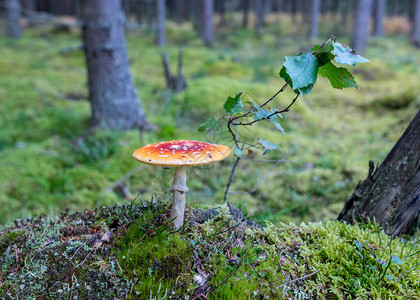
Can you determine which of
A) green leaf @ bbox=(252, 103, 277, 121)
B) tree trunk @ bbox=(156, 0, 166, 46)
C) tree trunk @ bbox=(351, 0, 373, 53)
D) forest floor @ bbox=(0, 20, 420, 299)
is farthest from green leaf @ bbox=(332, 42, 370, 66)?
tree trunk @ bbox=(156, 0, 166, 46)

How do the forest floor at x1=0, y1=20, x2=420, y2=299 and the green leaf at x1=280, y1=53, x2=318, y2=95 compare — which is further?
the forest floor at x1=0, y1=20, x2=420, y2=299

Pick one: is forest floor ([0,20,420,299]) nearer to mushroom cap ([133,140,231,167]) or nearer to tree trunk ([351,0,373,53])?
mushroom cap ([133,140,231,167])

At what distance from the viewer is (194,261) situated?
163 cm

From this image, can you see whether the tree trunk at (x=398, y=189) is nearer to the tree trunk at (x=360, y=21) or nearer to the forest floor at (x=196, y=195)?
the forest floor at (x=196, y=195)

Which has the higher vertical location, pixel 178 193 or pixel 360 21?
pixel 360 21

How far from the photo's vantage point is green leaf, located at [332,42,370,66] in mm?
1422

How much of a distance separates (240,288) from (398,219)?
1.31 metres

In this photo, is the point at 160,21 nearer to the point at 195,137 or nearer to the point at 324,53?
the point at 195,137

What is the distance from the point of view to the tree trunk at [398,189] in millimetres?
1970

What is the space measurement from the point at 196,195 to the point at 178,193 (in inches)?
75.7

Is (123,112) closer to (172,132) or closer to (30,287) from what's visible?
(172,132)

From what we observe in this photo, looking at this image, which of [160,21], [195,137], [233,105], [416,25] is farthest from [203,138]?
[416,25]

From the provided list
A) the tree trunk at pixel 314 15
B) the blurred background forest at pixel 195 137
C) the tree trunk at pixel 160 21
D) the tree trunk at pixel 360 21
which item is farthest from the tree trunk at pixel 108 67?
the tree trunk at pixel 314 15

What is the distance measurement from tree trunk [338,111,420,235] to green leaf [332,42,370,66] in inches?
36.4
